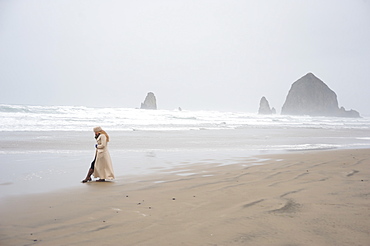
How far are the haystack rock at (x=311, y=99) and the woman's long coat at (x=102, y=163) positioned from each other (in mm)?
123756

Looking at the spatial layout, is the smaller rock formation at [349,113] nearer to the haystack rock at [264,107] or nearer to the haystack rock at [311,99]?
the haystack rock at [311,99]

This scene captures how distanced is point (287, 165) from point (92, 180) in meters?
5.52

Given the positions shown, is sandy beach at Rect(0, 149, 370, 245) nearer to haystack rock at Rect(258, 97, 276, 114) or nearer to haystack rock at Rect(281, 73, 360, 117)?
haystack rock at Rect(281, 73, 360, 117)

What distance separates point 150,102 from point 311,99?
65700 millimetres

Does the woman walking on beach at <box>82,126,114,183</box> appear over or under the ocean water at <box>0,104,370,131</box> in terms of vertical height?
under

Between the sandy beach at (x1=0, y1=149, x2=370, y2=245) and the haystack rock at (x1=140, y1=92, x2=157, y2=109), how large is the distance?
96.0 meters

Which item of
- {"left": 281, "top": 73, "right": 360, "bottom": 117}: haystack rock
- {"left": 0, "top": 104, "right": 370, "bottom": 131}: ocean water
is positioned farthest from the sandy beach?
{"left": 281, "top": 73, "right": 360, "bottom": 117}: haystack rock

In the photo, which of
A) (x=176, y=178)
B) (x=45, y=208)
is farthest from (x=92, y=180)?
(x=45, y=208)

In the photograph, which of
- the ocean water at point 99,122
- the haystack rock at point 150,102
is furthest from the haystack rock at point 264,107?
the ocean water at point 99,122

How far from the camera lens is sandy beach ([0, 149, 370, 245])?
12.2 feet

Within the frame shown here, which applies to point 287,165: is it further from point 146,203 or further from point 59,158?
point 59,158

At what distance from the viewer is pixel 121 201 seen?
5.49 m

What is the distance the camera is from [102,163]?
7660 mm

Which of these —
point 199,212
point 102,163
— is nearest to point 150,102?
point 102,163
